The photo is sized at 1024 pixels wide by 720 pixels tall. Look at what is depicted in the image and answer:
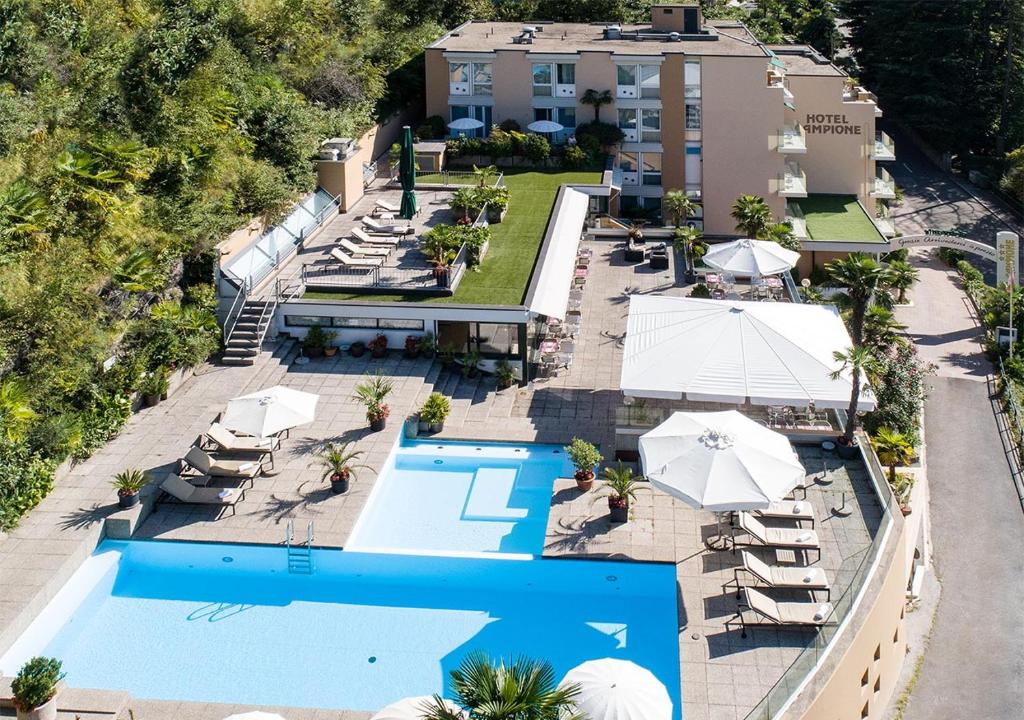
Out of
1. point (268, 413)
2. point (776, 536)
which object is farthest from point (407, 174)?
point (776, 536)

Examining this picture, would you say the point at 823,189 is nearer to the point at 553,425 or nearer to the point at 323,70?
the point at 323,70

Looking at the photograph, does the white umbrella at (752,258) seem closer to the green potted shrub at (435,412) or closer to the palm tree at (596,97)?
the green potted shrub at (435,412)

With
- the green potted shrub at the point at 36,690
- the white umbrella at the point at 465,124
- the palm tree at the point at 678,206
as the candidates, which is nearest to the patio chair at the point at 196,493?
the green potted shrub at the point at 36,690

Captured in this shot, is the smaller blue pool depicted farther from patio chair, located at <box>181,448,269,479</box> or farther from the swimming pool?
patio chair, located at <box>181,448,269,479</box>

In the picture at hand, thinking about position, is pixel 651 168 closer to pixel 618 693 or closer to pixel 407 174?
pixel 407 174

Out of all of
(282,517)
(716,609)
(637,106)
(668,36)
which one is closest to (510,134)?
(637,106)
